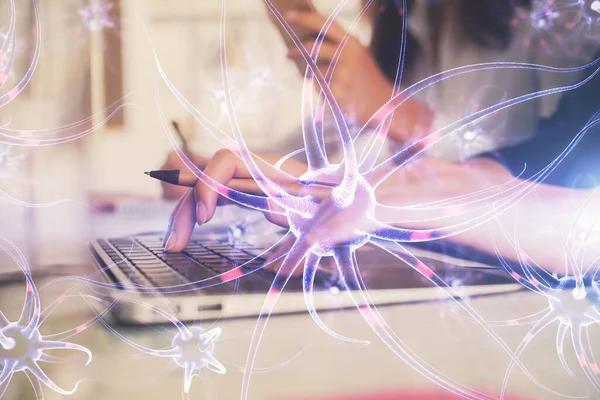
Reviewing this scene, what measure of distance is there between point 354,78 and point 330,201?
359 millimetres

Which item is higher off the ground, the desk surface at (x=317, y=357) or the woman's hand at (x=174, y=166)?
the woman's hand at (x=174, y=166)

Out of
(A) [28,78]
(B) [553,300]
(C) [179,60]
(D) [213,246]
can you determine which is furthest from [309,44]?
(B) [553,300]

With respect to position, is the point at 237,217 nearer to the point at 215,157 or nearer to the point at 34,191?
the point at 215,157

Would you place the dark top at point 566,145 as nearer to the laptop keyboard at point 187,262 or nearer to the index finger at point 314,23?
the index finger at point 314,23

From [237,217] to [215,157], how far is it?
18 cm

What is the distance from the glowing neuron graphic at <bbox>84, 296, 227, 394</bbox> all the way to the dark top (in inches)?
38.2

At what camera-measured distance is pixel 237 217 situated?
1.47m

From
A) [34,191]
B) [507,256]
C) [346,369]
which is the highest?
[34,191]

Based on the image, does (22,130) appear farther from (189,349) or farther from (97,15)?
(189,349)

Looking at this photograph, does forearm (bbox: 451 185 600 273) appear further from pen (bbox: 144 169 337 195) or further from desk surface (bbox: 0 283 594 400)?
pen (bbox: 144 169 337 195)

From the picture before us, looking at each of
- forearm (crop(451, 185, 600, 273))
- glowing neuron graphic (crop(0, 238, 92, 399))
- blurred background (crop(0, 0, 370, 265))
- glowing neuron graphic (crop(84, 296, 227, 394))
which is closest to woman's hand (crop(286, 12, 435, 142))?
blurred background (crop(0, 0, 370, 265))

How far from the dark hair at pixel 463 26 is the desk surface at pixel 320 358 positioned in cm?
73

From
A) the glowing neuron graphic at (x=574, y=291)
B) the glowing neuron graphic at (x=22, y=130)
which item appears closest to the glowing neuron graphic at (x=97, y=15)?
the glowing neuron graphic at (x=22, y=130)

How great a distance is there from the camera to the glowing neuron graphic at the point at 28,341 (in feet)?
4.72
